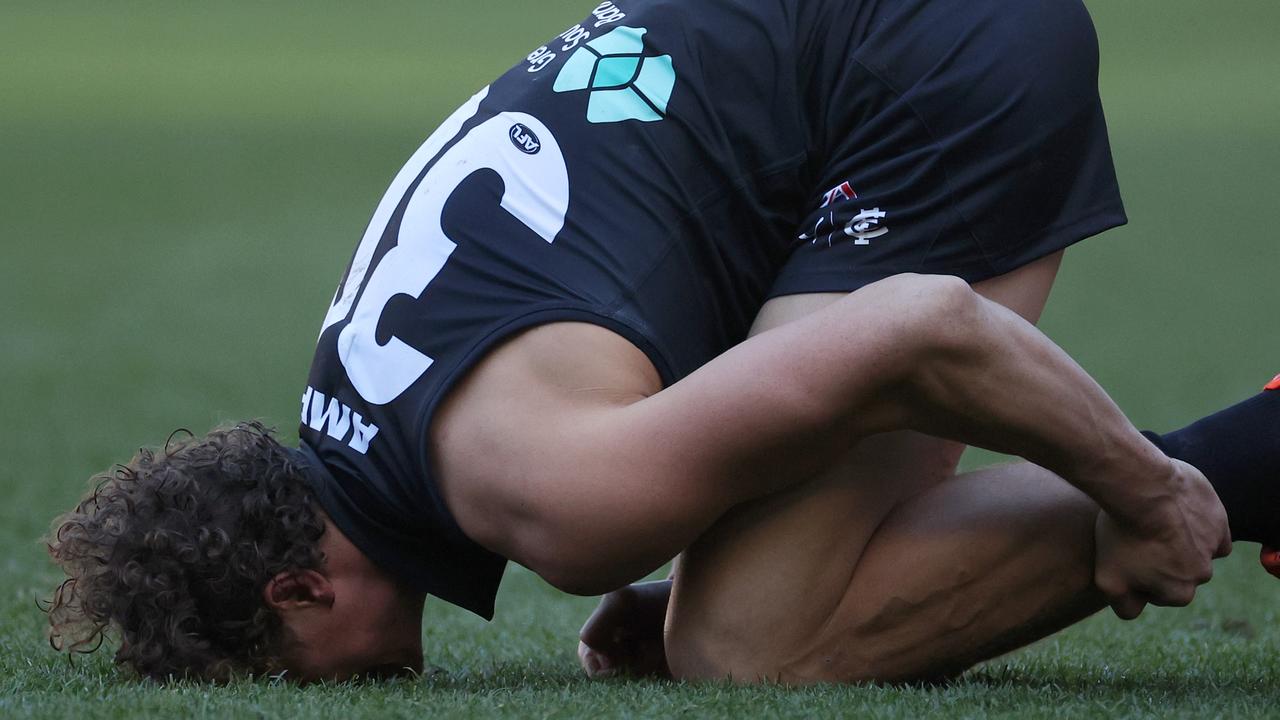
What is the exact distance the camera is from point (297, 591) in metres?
2.68

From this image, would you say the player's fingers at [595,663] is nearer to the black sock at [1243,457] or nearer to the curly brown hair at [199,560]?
the curly brown hair at [199,560]

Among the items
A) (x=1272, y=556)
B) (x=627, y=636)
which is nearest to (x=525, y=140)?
(x=627, y=636)

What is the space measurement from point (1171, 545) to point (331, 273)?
8.20m

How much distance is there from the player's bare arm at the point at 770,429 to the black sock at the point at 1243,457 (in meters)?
0.09

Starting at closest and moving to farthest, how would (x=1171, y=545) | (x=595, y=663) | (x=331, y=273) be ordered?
(x=1171, y=545), (x=595, y=663), (x=331, y=273)

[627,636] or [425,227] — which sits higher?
[425,227]

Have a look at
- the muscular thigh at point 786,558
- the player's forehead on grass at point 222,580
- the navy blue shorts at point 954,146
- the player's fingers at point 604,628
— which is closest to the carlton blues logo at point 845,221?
the navy blue shorts at point 954,146

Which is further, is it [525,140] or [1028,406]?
[525,140]

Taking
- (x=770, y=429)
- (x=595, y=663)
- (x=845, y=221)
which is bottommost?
(x=595, y=663)

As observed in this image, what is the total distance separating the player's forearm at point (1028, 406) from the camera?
92.4 inches

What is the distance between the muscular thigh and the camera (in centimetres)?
270

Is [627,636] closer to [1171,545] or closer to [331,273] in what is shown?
[1171,545]

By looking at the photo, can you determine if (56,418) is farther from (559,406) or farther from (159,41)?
(159,41)

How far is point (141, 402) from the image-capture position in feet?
22.0
